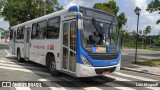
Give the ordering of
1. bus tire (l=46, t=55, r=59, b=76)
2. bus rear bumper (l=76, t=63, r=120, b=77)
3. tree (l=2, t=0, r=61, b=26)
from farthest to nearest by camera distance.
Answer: tree (l=2, t=0, r=61, b=26) < bus tire (l=46, t=55, r=59, b=76) < bus rear bumper (l=76, t=63, r=120, b=77)

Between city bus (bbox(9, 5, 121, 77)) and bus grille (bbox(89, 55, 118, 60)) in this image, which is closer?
city bus (bbox(9, 5, 121, 77))

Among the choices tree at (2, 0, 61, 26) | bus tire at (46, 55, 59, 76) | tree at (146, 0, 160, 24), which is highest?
tree at (2, 0, 61, 26)

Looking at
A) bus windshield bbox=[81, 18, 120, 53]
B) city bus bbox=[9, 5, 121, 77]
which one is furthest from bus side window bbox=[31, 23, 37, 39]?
bus windshield bbox=[81, 18, 120, 53]

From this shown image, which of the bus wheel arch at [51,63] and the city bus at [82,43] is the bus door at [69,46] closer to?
the city bus at [82,43]

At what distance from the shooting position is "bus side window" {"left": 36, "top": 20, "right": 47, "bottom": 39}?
43.7 ft

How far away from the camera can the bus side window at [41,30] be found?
43.7 ft

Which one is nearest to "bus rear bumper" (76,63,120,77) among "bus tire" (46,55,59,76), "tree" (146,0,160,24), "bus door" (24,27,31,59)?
"bus tire" (46,55,59,76)

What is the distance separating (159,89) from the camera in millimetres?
9773

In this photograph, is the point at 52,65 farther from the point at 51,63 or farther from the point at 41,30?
the point at 41,30

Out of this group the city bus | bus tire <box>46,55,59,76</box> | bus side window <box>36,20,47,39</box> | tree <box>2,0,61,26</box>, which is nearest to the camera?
the city bus

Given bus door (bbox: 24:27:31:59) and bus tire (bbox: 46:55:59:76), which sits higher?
bus door (bbox: 24:27:31:59)

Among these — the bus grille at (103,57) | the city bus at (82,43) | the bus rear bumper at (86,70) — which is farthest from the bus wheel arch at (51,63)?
the bus grille at (103,57)

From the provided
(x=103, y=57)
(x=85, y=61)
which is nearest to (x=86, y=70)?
(x=85, y=61)

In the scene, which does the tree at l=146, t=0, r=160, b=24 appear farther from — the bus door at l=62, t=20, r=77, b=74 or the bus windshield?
the bus door at l=62, t=20, r=77, b=74
